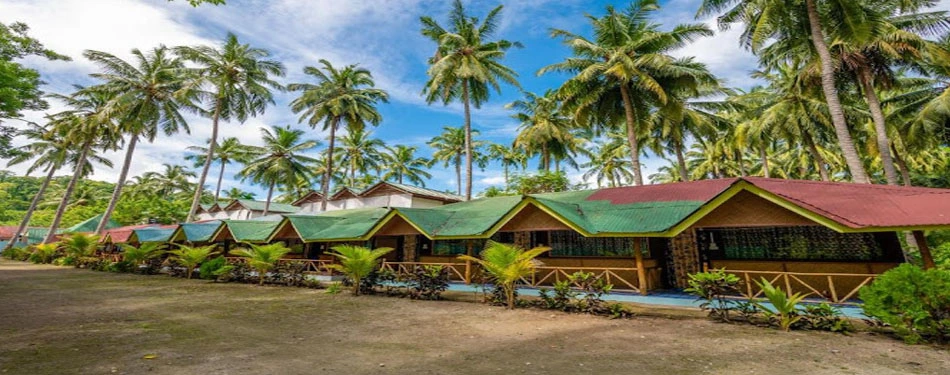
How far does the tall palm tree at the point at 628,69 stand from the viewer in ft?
61.3

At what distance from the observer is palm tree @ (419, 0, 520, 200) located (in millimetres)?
23281

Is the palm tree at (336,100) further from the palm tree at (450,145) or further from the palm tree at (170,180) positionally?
the palm tree at (170,180)

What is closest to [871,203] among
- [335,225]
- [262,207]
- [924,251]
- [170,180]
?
[924,251]

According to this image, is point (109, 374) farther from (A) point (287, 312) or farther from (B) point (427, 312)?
(B) point (427, 312)

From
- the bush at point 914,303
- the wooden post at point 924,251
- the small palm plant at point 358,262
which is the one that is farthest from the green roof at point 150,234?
the wooden post at point 924,251

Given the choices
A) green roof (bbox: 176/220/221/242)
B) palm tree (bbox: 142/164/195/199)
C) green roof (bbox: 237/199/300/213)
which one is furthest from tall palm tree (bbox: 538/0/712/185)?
palm tree (bbox: 142/164/195/199)

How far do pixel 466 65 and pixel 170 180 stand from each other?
167ft

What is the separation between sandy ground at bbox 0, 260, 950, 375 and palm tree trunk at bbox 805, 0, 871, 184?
9.97 metres

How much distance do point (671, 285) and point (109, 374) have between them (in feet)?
44.9

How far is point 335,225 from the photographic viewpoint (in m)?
19.3

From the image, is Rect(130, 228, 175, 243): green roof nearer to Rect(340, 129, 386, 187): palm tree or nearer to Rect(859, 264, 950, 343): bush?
Rect(340, 129, 386, 187): palm tree

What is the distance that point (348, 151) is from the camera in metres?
41.7

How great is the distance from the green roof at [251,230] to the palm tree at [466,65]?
1128 cm

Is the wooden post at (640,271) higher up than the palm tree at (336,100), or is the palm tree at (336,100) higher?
the palm tree at (336,100)
